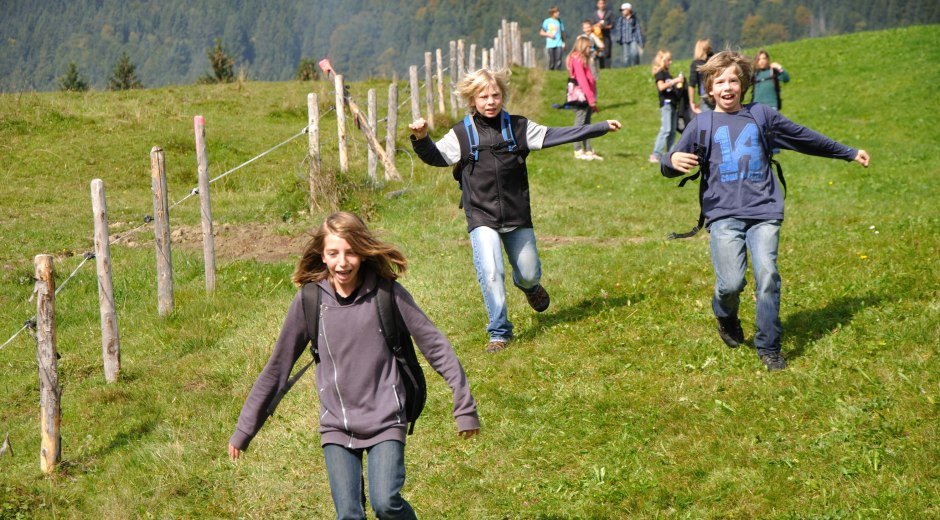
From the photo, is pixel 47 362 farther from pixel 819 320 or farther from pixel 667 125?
pixel 667 125

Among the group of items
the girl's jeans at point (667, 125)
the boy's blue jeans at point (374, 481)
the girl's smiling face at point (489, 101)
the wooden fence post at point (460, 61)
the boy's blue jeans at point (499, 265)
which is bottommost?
the boy's blue jeans at point (374, 481)

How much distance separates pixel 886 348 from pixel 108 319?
Answer: 6.22 m

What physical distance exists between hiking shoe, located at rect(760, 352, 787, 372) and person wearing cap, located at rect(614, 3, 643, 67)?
87.8 ft

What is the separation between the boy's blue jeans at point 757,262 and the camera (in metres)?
7.12

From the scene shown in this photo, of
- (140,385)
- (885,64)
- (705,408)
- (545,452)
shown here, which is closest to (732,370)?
(705,408)

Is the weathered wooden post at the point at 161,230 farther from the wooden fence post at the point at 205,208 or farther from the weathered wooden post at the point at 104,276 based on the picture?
the weathered wooden post at the point at 104,276

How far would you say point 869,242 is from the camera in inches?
421

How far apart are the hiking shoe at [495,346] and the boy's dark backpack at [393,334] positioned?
3.46 metres

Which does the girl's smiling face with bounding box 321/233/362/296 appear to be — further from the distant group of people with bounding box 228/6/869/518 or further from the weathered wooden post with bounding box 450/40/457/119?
the weathered wooden post with bounding box 450/40/457/119

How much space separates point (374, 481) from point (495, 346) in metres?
3.80

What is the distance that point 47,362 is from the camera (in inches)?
297

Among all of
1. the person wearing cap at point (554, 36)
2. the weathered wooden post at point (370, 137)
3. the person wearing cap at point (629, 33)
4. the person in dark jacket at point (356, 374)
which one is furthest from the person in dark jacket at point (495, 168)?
the person wearing cap at point (629, 33)

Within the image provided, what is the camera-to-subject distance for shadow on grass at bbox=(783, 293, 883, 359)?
7.84 metres

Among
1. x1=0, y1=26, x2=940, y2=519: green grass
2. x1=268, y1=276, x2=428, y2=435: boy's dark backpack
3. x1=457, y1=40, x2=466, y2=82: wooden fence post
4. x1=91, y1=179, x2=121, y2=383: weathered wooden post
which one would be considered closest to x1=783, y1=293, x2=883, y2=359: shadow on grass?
x1=0, y1=26, x2=940, y2=519: green grass
